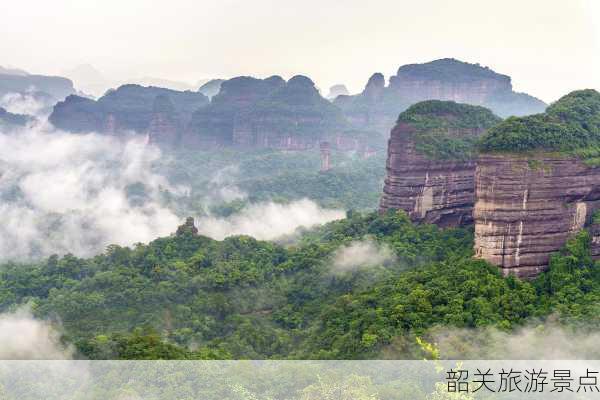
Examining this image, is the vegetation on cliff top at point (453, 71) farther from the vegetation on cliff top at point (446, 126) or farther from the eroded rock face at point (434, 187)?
the eroded rock face at point (434, 187)

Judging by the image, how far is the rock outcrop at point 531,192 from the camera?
129 ft

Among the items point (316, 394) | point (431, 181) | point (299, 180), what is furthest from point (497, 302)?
point (299, 180)

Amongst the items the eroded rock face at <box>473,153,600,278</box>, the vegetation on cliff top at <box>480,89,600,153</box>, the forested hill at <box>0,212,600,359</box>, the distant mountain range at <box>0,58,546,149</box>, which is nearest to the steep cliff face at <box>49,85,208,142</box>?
the distant mountain range at <box>0,58,546,149</box>

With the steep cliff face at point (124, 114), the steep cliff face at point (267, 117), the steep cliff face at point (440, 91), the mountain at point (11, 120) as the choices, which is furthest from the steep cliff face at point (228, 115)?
the mountain at point (11, 120)

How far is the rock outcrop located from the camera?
39.2 m

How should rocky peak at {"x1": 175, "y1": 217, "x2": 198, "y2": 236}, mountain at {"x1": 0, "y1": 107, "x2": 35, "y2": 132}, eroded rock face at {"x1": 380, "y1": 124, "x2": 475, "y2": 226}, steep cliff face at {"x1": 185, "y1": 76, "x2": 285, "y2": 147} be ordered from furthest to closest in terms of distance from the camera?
steep cliff face at {"x1": 185, "y1": 76, "x2": 285, "y2": 147} < mountain at {"x1": 0, "y1": 107, "x2": 35, "y2": 132} < rocky peak at {"x1": 175, "y1": 217, "x2": 198, "y2": 236} < eroded rock face at {"x1": 380, "y1": 124, "x2": 475, "y2": 226}

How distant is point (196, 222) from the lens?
300 ft

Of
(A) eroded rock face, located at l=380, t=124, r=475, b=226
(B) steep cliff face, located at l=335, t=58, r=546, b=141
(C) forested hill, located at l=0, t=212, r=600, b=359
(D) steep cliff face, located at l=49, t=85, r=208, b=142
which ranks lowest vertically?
(C) forested hill, located at l=0, t=212, r=600, b=359

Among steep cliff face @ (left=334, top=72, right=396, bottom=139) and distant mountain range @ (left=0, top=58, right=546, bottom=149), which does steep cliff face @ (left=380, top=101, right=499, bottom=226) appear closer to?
distant mountain range @ (left=0, top=58, right=546, bottom=149)

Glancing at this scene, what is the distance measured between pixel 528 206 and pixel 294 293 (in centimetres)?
2183

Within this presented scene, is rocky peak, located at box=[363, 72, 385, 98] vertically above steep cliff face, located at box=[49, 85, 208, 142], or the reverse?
rocky peak, located at box=[363, 72, 385, 98]

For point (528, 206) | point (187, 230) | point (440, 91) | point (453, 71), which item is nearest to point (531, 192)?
point (528, 206)

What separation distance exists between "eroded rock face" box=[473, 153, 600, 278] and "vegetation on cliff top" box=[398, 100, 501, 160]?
15141 millimetres

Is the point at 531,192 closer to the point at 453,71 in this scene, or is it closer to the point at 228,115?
the point at 453,71
